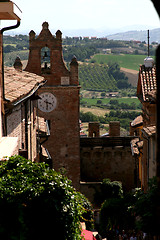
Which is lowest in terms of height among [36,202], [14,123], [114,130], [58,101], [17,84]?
[114,130]

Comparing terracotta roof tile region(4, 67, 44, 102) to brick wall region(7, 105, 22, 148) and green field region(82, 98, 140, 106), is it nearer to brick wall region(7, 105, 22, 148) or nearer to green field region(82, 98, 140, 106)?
brick wall region(7, 105, 22, 148)

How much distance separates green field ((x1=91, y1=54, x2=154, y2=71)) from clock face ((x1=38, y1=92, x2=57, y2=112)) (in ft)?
357

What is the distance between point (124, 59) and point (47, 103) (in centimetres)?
11654

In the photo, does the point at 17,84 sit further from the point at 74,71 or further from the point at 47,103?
the point at 47,103

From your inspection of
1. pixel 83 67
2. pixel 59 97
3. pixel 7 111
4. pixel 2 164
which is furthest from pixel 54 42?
pixel 83 67

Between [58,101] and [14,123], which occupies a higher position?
[14,123]

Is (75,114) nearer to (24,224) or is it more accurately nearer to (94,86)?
(24,224)

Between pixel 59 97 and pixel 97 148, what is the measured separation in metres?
5.29

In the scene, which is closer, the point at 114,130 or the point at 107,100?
the point at 114,130

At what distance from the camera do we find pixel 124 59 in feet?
484

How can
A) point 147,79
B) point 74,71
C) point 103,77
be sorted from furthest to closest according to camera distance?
point 103,77 → point 74,71 → point 147,79

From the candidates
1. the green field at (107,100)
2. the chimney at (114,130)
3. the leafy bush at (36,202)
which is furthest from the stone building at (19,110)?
the green field at (107,100)

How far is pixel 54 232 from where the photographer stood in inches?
320

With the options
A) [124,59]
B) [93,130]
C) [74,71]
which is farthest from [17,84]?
[124,59]
